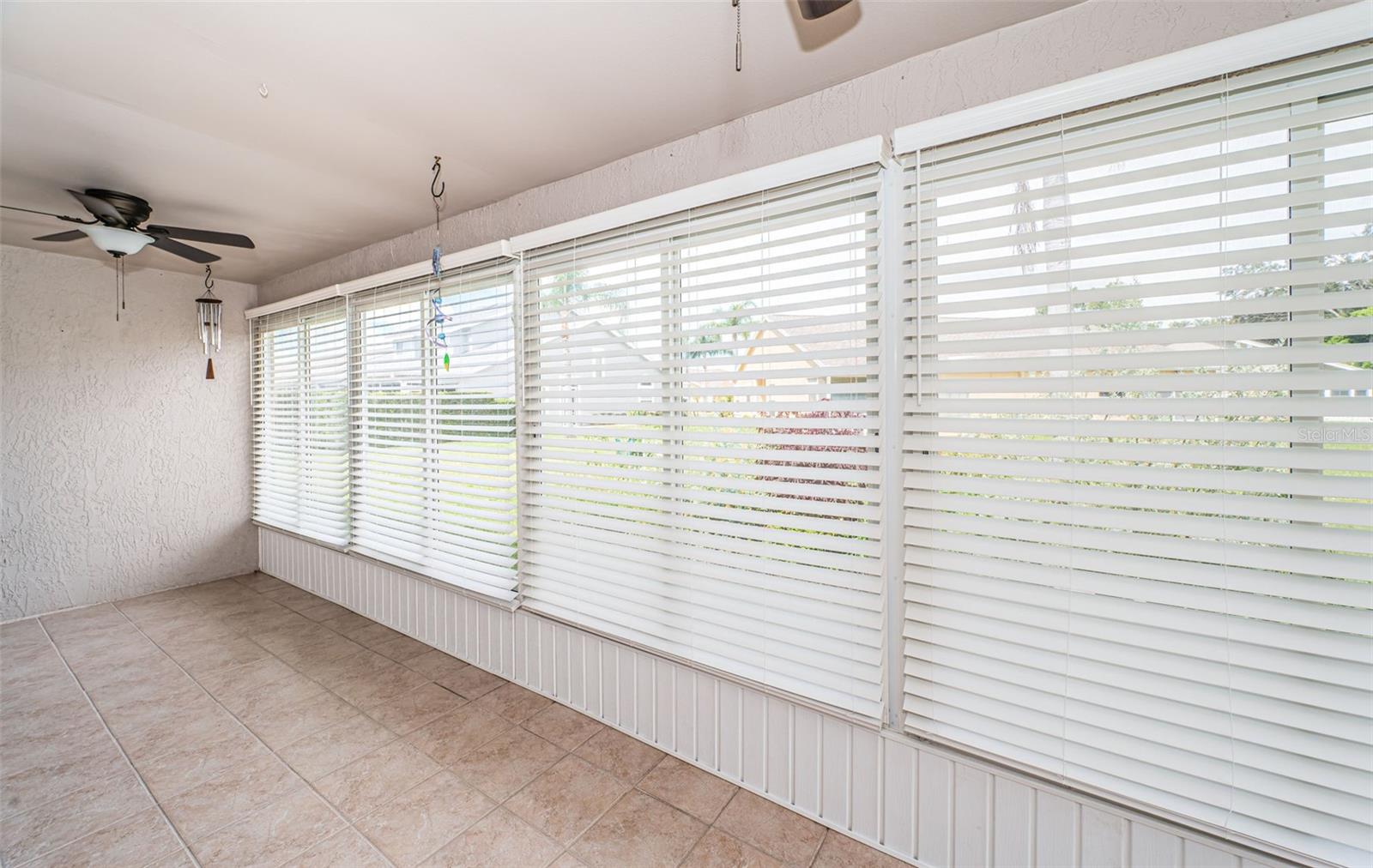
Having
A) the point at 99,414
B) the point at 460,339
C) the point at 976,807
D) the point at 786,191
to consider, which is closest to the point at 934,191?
the point at 786,191

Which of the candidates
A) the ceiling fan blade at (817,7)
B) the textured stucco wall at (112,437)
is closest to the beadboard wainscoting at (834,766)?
the ceiling fan blade at (817,7)

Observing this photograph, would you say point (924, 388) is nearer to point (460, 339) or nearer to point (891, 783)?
point (891, 783)

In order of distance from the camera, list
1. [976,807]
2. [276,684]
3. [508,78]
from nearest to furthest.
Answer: [976,807]
[508,78]
[276,684]

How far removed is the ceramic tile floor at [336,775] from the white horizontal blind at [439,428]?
632 mm

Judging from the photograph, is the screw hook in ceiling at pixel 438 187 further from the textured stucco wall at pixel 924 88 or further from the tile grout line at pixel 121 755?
the tile grout line at pixel 121 755

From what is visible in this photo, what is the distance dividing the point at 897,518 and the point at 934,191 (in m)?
0.98

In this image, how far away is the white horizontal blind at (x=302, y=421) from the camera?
3676 mm

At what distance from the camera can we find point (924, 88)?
1.67m

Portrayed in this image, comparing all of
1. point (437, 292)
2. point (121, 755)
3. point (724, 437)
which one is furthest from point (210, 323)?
point (724, 437)

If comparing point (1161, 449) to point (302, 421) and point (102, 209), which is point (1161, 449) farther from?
point (302, 421)

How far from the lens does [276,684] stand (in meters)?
2.73

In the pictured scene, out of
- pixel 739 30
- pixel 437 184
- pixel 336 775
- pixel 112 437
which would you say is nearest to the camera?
pixel 739 30

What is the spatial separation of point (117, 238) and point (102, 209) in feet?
0.46

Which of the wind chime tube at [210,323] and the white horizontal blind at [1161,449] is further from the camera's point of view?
the wind chime tube at [210,323]
